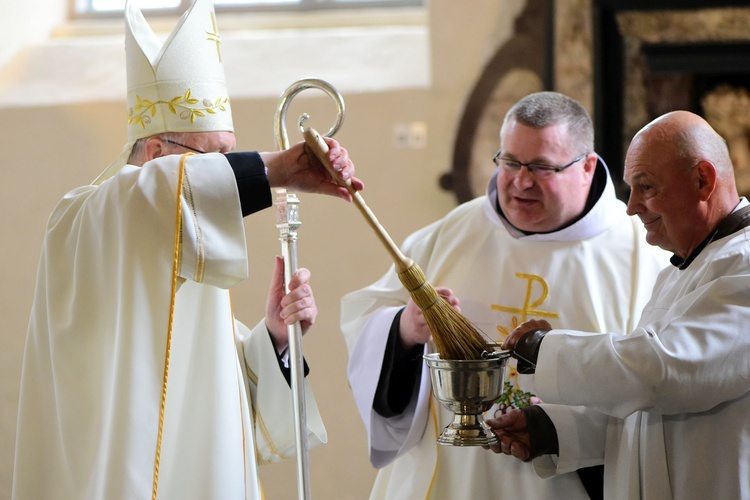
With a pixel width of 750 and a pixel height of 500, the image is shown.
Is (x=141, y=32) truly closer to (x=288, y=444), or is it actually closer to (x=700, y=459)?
(x=288, y=444)

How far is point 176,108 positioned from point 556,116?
1451 millimetres

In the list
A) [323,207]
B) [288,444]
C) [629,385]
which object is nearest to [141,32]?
[288,444]

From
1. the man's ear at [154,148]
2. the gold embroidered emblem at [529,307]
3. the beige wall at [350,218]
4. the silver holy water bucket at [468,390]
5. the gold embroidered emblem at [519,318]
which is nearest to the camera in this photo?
the silver holy water bucket at [468,390]

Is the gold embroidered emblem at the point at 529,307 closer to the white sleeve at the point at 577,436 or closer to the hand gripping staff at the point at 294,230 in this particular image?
the white sleeve at the point at 577,436

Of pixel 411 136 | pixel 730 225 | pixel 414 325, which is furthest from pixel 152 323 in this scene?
pixel 411 136

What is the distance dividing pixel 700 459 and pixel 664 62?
168 inches

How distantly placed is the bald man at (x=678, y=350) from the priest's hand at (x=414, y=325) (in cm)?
39

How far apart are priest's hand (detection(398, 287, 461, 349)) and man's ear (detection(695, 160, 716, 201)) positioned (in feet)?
2.98

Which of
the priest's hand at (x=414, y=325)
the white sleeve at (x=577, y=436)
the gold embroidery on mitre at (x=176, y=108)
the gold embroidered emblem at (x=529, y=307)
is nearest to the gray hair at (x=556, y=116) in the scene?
the gold embroidered emblem at (x=529, y=307)

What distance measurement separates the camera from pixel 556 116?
3982mm

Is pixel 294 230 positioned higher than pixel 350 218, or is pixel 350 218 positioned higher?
pixel 350 218

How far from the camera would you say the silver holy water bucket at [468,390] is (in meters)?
3.09

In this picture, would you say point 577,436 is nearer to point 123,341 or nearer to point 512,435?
point 512,435

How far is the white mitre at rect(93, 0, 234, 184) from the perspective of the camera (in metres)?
3.41
